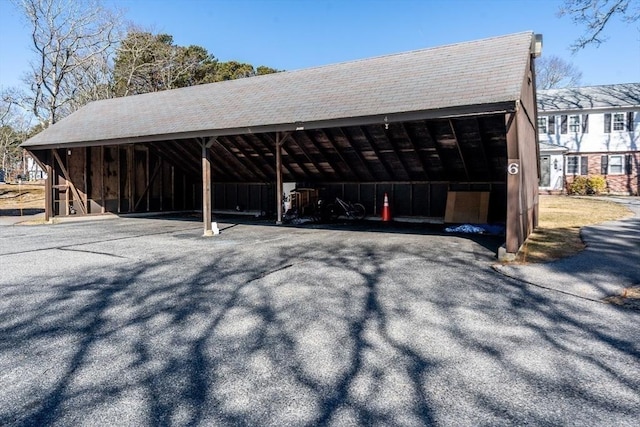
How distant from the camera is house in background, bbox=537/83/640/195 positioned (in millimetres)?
21172

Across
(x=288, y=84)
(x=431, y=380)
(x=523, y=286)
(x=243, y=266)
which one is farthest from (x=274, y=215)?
(x=431, y=380)

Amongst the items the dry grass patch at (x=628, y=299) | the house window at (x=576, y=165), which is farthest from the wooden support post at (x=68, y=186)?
the house window at (x=576, y=165)

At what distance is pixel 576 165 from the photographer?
73.2 ft

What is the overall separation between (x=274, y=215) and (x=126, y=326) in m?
10.6

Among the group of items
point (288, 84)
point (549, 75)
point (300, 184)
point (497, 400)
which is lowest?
point (497, 400)

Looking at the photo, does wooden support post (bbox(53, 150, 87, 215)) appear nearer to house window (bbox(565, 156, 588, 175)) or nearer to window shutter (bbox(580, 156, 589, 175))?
house window (bbox(565, 156, 588, 175))

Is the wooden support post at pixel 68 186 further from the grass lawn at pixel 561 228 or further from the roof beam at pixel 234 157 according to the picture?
the roof beam at pixel 234 157

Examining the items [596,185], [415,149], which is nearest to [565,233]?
[415,149]

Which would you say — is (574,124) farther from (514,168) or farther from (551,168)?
(514,168)

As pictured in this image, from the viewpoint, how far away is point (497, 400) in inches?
94.0

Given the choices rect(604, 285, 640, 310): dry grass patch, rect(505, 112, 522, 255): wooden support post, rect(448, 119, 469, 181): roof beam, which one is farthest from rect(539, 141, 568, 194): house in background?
rect(604, 285, 640, 310): dry grass patch

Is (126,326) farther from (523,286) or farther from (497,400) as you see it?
(523,286)

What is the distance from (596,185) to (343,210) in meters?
16.0

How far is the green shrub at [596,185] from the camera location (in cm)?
2125
